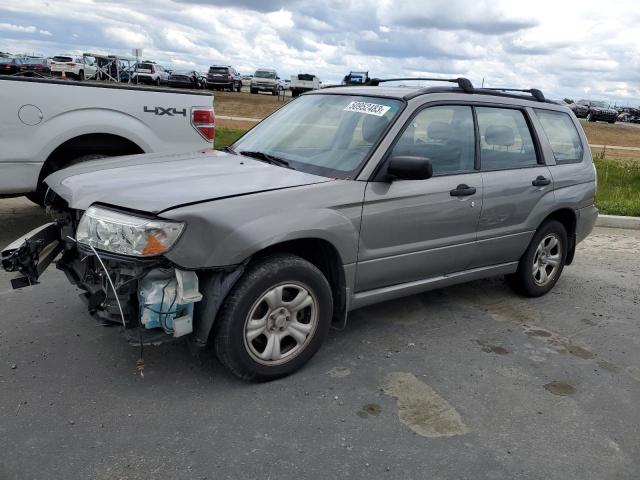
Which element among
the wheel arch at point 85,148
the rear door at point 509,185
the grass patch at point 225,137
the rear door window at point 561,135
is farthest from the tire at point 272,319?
the grass patch at point 225,137

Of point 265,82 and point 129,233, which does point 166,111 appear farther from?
point 265,82

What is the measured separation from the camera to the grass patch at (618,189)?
9102mm

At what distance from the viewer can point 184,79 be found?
132 ft

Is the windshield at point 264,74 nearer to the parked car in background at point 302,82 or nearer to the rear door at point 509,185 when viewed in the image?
the parked car in background at point 302,82

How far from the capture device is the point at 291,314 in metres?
3.46

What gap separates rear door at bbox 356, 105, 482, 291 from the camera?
12.4 ft

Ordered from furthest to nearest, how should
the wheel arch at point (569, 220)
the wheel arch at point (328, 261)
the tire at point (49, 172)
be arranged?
the tire at point (49, 172)
the wheel arch at point (569, 220)
the wheel arch at point (328, 261)

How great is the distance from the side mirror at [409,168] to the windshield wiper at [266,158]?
2.24 feet

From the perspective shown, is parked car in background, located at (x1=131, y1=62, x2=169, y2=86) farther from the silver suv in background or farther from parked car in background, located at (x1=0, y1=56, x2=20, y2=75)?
the silver suv in background

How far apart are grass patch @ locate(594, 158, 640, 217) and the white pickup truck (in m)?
6.35

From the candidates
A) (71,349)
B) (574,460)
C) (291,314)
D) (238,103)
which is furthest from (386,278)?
(238,103)

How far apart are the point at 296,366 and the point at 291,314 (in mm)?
337

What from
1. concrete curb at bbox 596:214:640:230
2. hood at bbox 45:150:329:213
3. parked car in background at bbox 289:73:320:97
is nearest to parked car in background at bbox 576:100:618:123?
parked car in background at bbox 289:73:320:97

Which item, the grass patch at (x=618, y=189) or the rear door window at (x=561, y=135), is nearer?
the rear door window at (x=561, y=135)
